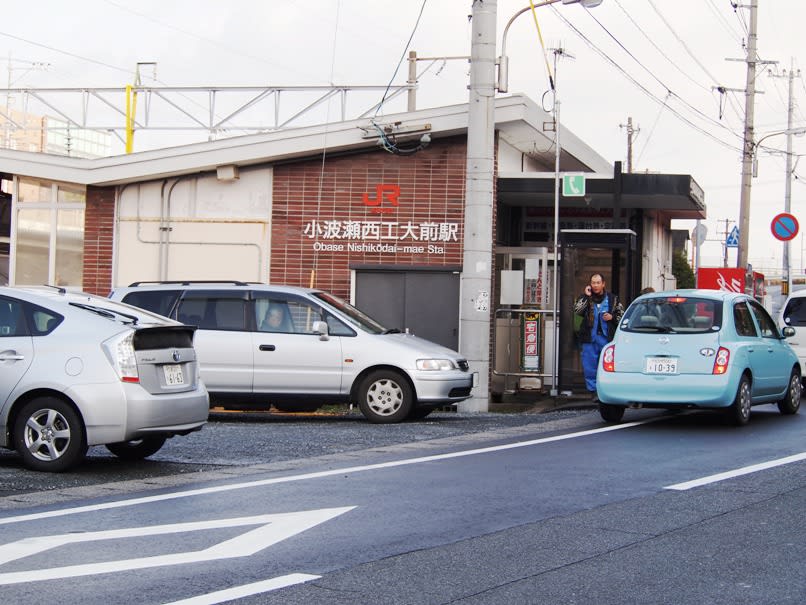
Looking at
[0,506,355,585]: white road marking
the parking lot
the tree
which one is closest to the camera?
[0,506,355,585]: white road marking

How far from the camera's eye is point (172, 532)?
721cm

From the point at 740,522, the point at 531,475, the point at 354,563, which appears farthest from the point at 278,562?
the point at 531,475

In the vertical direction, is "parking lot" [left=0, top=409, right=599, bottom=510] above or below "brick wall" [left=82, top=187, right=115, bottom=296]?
below

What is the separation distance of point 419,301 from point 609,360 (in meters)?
6.27

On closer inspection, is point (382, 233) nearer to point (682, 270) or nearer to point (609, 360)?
point (609, 360)

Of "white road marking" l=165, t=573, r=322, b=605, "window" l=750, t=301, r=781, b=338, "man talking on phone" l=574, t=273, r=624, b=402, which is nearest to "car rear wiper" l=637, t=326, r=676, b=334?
"window" l=750, t=301, r=781, b=338

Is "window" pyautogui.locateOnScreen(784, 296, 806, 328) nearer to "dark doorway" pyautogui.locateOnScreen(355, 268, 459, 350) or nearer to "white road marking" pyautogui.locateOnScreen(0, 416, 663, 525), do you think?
"dark doorway" pyautogui.locateOnScreen(355, 268, 459, 350)

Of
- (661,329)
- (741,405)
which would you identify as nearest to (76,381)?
(661,329)

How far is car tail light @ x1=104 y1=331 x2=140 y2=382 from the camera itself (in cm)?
964

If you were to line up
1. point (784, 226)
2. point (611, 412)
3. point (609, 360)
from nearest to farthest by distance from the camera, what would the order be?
point (609, 360), point (611, 412), point (784, 226)

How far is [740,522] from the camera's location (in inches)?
300

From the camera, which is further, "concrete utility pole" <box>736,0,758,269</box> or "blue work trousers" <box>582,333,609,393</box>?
"concrete utility pole" <box>736,0,758,269</box>

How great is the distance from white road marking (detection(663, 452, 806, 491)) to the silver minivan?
4.75 m

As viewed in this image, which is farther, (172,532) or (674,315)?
(674,315)
